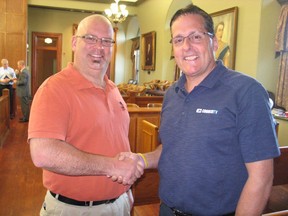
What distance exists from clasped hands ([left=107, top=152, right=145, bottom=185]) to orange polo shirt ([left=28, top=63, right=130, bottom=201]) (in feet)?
0.18

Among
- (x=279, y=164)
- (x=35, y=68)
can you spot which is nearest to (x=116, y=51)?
(x=35, y=68)

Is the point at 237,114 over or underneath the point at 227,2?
underneath

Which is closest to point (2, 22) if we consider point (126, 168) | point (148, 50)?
point (148, 50)

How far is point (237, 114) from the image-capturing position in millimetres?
1250

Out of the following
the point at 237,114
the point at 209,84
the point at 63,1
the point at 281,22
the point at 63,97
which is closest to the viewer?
the point at 237,114

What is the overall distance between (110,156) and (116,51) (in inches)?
494

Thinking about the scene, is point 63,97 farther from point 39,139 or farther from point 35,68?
point 35,68

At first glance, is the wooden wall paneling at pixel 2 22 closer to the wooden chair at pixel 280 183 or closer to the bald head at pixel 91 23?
the bald head at pixel 91 23

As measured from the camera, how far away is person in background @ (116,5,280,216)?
121 cm

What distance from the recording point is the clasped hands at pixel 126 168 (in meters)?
1.59

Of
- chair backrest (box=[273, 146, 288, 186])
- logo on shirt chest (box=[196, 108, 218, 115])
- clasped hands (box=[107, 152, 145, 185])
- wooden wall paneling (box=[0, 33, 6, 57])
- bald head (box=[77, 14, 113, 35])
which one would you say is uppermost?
wooden wall paneling (box=[0, 33, 6, 57])

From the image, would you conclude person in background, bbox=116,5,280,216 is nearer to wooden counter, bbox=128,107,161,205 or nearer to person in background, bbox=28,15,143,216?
person in background, bbox=28,15,143,216

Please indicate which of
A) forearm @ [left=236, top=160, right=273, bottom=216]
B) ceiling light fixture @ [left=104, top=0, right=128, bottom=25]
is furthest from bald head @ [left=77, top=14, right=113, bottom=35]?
ceiling light fixture @ [left=104, top=0, right=128, bottom=25]

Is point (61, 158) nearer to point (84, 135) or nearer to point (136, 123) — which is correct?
point (84, 135)
